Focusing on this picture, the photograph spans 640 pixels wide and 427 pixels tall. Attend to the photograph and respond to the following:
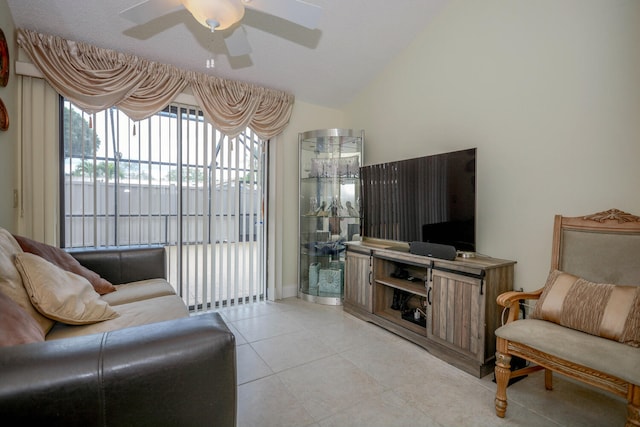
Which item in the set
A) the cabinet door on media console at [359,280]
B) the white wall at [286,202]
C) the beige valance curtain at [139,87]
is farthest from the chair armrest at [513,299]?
the beige valance curtain at [139,87]

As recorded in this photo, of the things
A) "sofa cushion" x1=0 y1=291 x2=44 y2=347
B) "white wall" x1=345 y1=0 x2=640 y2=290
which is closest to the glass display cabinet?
"white wall" x1=345 y1=0 x2=640 y2=290

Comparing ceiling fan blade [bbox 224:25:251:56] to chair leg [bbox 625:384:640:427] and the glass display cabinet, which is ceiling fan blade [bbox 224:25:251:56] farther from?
chair leg [bbox 625:384:640:427]

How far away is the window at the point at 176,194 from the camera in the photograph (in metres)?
2.69

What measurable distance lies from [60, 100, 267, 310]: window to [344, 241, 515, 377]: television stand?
1.41 meters

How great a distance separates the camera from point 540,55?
214cm

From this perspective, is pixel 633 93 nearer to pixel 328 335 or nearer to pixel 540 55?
pixel 540 55

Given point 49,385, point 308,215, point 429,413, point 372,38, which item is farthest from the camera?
point 308,215

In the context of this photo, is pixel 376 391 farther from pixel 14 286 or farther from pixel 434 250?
pixel 14 286

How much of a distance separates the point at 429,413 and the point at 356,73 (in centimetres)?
326

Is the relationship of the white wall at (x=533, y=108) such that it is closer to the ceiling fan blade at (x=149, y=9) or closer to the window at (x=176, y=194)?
the window at (x=176, y=194)

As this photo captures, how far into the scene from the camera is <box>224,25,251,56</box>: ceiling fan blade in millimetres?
1971

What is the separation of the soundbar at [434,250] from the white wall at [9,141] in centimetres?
307

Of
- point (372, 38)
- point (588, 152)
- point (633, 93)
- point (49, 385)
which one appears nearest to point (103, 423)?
point (49, 385)

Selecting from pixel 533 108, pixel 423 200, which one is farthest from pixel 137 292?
pixel 533 108
